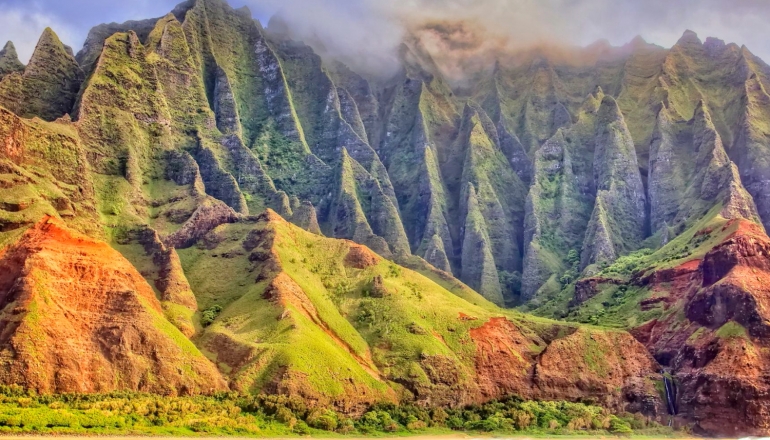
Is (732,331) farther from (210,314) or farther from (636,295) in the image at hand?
(210,314)

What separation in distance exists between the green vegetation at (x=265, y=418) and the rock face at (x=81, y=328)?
13.6 feet

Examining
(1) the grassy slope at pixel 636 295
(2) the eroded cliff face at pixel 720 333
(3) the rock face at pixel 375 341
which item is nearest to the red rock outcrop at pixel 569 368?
(3) the rock face at pixel 375 341

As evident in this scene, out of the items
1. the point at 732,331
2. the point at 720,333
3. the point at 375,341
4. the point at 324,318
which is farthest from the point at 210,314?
the point at 732,331

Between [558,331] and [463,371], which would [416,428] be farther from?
[558,331]

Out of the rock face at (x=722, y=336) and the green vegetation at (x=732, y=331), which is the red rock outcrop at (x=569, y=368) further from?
the green vegetation at (x=732, y=331)

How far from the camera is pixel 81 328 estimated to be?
12694 centimetres

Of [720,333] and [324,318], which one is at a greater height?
[720,333]

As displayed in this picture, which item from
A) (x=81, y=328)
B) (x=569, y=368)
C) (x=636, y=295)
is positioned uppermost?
(x=636, y=295)

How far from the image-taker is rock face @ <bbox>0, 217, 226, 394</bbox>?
11812cm

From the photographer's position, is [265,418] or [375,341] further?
[375,341]

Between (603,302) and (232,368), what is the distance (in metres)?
95.8

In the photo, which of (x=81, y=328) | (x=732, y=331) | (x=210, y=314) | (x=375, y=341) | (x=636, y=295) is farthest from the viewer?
(x=636, y=295)

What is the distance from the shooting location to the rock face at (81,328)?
4651 inches

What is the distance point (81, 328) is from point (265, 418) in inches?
1245
